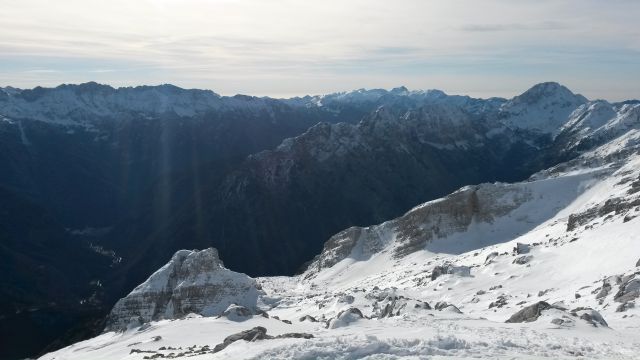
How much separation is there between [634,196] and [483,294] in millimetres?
28677

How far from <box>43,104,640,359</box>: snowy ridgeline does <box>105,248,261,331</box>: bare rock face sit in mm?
145

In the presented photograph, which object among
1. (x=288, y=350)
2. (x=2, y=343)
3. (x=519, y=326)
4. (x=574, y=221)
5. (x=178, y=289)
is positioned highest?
(x=288, y=350)

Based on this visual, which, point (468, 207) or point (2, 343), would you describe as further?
point (2, 343)

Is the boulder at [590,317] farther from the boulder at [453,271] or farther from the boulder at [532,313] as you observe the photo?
the boulder at [453,271]

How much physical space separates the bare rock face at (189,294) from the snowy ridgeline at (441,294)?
0.48ft

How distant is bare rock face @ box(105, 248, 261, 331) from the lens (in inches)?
2729

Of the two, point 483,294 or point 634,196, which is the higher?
point 634,196

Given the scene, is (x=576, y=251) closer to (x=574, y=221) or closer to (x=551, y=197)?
(x=574, y=221)

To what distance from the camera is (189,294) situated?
229 feet

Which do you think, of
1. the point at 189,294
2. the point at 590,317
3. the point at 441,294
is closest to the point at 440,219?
the point at 441,294

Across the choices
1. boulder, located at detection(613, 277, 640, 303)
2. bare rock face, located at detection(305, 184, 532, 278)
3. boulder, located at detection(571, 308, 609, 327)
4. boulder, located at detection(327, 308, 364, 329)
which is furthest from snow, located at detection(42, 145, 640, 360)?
boulder, located at detection(613, 277, 640, 303)

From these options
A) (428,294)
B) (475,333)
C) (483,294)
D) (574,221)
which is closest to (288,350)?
(475,333)

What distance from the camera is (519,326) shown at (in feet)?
102

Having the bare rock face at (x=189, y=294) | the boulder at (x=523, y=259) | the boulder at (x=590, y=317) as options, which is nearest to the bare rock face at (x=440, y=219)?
the boulder at (x=523, y=259)
